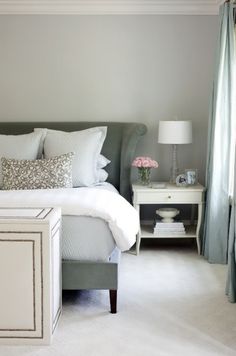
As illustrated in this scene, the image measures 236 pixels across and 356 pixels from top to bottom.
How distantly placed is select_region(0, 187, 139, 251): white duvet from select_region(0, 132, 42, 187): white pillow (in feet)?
2.40

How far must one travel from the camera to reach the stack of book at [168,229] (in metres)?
4.43

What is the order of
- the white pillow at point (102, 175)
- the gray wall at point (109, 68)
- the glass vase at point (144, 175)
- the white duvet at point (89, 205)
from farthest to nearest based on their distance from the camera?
the gray wall at point (109, 68), the glass vase at point (144, 175), the white pillow at point (102, 175), the white duvet at point (89, 205)

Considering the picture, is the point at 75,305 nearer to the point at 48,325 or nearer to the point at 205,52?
the point at 48,325

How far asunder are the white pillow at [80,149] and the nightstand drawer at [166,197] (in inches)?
17.4

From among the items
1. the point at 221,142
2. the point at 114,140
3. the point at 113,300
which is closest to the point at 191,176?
the point at 221,142

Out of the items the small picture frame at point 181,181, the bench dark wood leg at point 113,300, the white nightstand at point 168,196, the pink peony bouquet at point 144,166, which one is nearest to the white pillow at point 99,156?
the pink peony bouquet at point 144,166

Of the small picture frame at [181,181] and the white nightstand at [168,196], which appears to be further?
the small picture frame at [181,181]

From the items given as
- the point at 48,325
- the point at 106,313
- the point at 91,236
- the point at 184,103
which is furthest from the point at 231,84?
the point at 48,325

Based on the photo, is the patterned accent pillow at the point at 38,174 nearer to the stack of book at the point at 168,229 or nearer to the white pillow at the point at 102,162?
the white pillow at the point at 102,162

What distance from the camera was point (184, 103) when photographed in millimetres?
4832

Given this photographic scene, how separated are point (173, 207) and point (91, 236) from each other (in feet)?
6.53

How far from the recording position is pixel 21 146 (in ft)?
13.6

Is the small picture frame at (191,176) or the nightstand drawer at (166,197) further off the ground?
the small picture frame at (191,176)

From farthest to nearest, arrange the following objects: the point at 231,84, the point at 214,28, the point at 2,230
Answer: the point at 214,28
the point at 231,84
the point at 2,230
